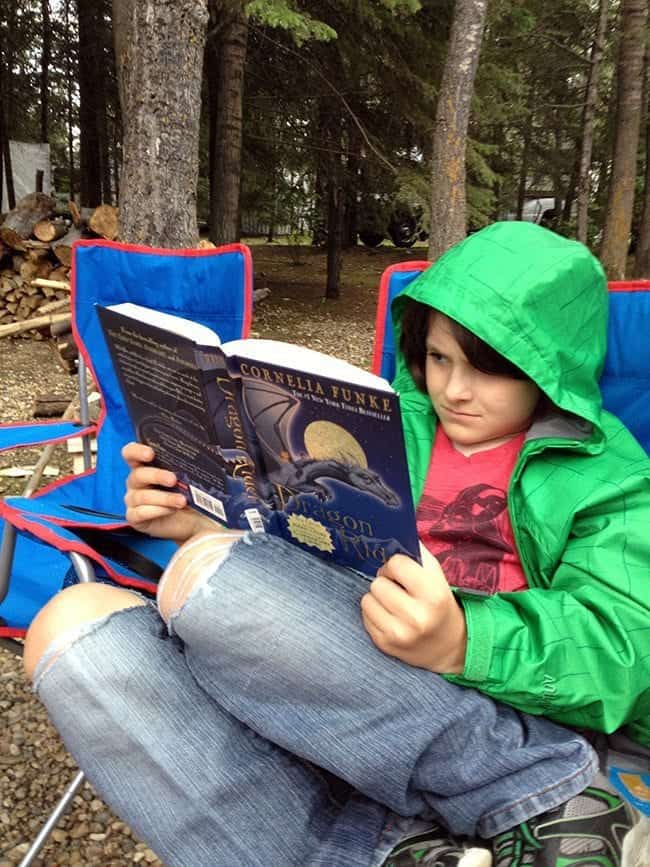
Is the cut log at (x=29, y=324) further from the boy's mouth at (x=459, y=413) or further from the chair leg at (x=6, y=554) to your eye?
the boy's mouth at (x=459, y=413)

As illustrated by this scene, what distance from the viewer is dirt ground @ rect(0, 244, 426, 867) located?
5.82 ft

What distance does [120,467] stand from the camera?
2.32m

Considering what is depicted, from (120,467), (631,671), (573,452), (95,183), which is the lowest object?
(120,467)

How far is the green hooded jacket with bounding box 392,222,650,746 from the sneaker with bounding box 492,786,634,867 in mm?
111

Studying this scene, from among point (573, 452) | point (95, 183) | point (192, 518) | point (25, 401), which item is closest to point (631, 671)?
point (573, 452)

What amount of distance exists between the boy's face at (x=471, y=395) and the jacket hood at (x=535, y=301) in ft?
0.25

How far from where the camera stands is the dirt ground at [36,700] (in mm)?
1774

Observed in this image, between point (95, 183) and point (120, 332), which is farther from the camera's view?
point (95, 183)

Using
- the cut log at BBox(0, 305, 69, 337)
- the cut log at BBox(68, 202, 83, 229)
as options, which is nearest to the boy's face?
the cut log at BBox(0, 305, 69, 337)

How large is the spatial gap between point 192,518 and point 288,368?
0.52m

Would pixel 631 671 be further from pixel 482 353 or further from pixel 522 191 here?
pixel 522 191

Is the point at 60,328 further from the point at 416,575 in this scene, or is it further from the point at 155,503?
the point at 416,575

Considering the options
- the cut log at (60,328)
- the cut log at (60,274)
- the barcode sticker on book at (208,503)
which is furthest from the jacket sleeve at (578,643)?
the cut log at (60,274)

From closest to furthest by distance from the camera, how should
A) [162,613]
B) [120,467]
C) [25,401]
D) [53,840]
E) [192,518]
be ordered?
[162,613] → [192,518] → [53,840] → [120,467] → [25,401]
